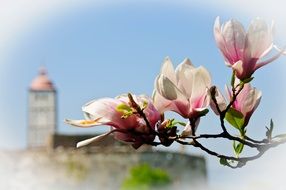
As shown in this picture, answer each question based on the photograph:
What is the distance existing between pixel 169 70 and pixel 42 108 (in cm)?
2721

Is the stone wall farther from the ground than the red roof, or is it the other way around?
the red roof

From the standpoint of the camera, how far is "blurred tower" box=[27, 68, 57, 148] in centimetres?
2691

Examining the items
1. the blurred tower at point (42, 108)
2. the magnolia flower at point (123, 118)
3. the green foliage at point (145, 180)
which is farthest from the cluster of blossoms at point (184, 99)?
the blurred tower at point (42, 108)

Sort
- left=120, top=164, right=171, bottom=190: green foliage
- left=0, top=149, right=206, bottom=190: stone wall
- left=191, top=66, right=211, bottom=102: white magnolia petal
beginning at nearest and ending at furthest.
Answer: left=191, top=66, right=211, bottom=102: white magnolia petal → left=120, top=164, right=171, bottom=190: green foliage → left=0, top=149, right=206, bottom=190: stone wall

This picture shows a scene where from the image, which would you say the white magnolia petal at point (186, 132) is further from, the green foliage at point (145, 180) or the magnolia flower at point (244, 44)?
the green foliage at point (145, 180)

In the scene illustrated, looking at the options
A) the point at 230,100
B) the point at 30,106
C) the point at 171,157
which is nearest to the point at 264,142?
the point at 230,100

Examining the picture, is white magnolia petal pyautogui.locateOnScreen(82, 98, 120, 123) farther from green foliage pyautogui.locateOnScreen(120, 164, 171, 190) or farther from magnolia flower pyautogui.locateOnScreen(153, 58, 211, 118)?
green foliage pyautogui.locateOnScreen(120, 164, 171, 190)

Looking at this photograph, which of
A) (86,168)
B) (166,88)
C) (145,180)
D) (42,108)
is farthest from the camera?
(42,108)

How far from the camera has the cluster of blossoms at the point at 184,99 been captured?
45 cm

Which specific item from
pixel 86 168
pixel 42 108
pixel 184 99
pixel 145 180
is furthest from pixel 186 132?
pixel 42 108

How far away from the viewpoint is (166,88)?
44 cm

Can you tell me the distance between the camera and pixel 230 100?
1.59 feet

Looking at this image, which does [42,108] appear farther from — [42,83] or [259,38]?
[259,38]

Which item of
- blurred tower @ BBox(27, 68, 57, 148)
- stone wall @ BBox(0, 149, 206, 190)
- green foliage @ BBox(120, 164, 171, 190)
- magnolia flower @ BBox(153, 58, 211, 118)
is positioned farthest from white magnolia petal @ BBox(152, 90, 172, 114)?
blurred tower @ BBox(27, 68, 57, 148)
